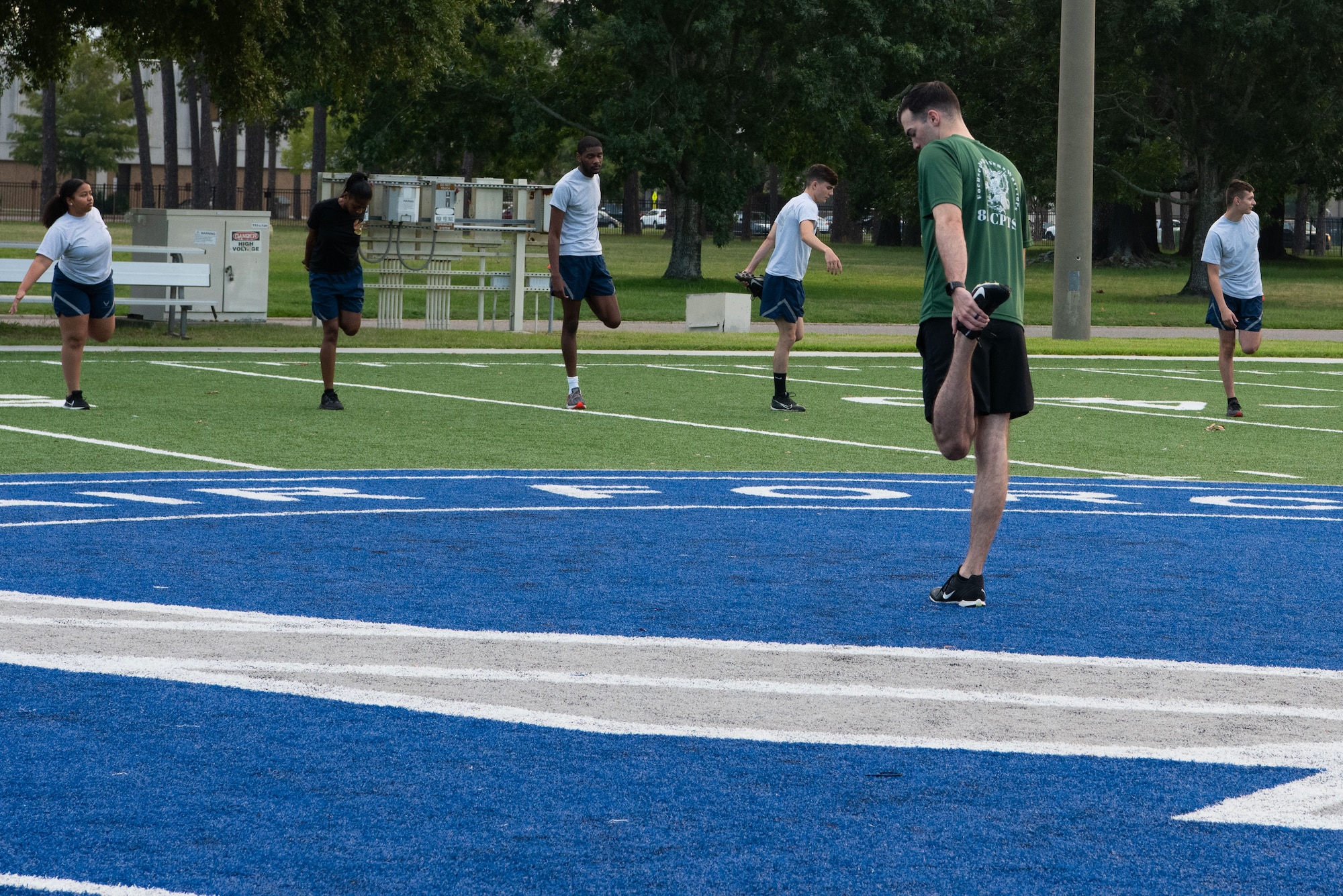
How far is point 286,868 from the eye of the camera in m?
3.84

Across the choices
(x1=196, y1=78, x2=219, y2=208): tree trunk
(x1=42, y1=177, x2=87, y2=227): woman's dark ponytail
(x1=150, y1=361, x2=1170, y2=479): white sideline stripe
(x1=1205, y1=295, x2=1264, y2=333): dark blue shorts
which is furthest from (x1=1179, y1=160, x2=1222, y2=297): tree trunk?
(x1=196, y1=78, x2=219, y2=208): tree trunk

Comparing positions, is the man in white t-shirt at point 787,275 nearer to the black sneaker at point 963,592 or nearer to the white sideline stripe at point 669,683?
the black sneaker at point 963,592

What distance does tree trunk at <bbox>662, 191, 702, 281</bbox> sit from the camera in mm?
41344

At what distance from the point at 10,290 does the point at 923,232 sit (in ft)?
92.3

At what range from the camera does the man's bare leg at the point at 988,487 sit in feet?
22.9

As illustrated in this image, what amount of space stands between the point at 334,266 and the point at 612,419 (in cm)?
248

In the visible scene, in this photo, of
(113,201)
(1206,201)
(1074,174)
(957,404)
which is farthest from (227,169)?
(957,404)

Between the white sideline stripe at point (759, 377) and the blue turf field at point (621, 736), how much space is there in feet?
27.2

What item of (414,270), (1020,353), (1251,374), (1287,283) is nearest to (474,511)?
(1020,353)

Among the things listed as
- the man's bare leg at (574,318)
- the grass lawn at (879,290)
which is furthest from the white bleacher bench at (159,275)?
the man's bare leg at (574,318)

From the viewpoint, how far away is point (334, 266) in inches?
563

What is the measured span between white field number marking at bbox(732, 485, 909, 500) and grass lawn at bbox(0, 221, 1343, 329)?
18.2 metres

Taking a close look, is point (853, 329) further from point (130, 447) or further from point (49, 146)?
point (49, 146)

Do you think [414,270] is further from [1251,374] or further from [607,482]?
[607,482]
